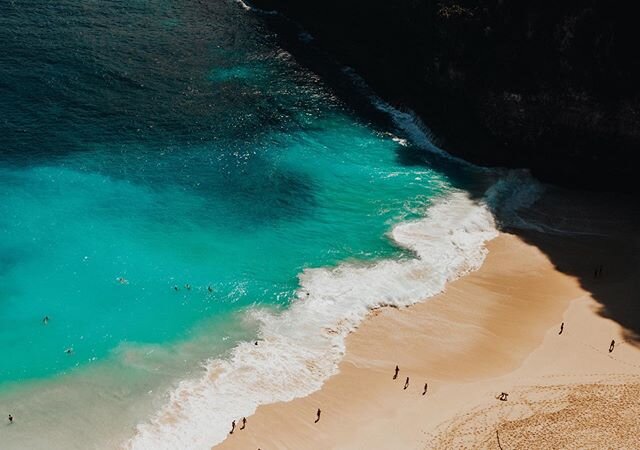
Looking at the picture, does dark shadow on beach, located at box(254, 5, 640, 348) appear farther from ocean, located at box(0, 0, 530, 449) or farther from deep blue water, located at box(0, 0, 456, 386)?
deep blue water, located at box(0, 0, 456, 386)

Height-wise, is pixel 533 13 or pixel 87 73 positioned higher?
pixel 533 13

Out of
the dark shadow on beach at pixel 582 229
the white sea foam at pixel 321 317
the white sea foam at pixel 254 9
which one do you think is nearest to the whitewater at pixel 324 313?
the white sea foam at pixel 321 317

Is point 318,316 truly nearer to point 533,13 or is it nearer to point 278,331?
point 278,331

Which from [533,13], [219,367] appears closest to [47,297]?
[219,367]

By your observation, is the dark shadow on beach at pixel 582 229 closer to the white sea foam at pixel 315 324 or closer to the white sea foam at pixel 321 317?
the white sea foam at pixel 321 317

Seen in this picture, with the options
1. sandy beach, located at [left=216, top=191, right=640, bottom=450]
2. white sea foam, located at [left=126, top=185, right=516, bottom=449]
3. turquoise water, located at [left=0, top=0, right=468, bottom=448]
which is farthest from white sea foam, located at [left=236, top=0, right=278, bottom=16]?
sandy beach, located at [left=216, top=191, right=640, bottom=450]

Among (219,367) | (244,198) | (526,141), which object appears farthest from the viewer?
(526,141)

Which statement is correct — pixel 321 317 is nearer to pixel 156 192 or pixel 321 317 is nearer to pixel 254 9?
pixel 156 192
